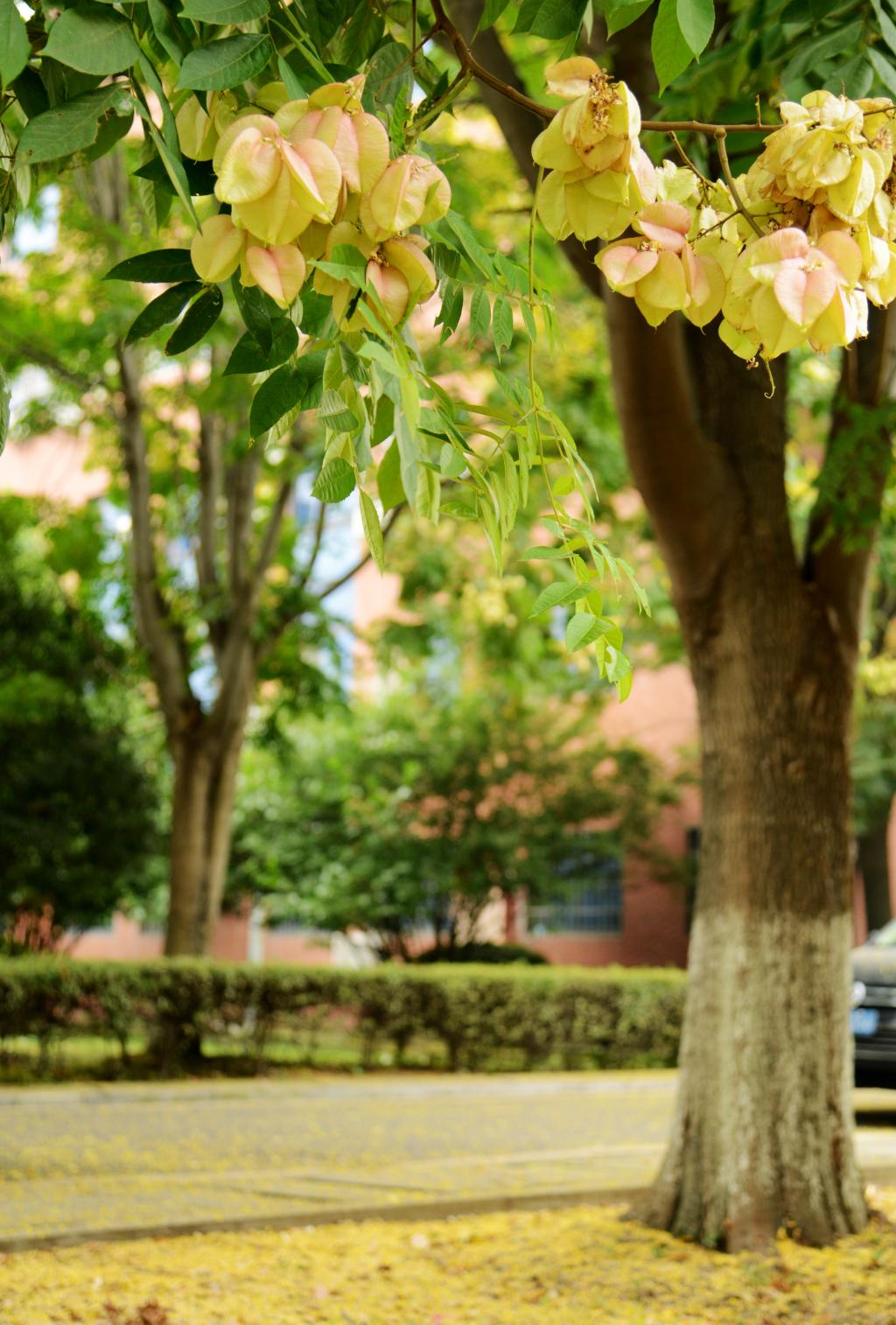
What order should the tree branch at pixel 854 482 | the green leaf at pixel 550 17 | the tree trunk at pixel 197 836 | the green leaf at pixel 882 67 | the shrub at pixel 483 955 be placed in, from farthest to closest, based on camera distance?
the shrub at pixel 483 955, the tree trunk at pixel 197 836, the tree branch at pixel 854 482, the green leaf at pixel 882 67, the green leaf at pixel 550 17

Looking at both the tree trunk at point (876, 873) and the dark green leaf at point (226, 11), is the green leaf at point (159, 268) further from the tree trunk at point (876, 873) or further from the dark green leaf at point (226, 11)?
the tree trunk at point (876, 873)

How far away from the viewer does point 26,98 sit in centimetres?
209

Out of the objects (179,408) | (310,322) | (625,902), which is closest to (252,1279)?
(310,322)

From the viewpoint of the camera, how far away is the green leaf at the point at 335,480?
2230mm

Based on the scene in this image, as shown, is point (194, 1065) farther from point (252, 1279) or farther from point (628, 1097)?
point (252, 1279)

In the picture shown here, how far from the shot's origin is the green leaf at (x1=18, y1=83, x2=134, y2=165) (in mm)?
1793

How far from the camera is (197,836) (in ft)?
49.8

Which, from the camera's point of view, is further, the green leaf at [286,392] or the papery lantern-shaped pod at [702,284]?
the green leaf at [286,392]

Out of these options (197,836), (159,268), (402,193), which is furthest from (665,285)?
(197,836)

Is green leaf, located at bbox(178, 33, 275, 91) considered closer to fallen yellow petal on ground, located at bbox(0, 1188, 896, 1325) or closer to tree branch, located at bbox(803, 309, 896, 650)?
fallen yellow petal on ground, located at bbox(0, 1188, 896, 1325)

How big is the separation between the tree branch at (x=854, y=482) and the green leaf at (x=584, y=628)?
4.04 m

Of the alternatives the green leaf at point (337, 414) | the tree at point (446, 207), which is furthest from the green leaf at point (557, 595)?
the green leaf at point (337, 414)

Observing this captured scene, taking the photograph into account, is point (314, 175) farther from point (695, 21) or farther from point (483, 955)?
point (483, 955)

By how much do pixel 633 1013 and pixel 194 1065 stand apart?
18.0 ft
